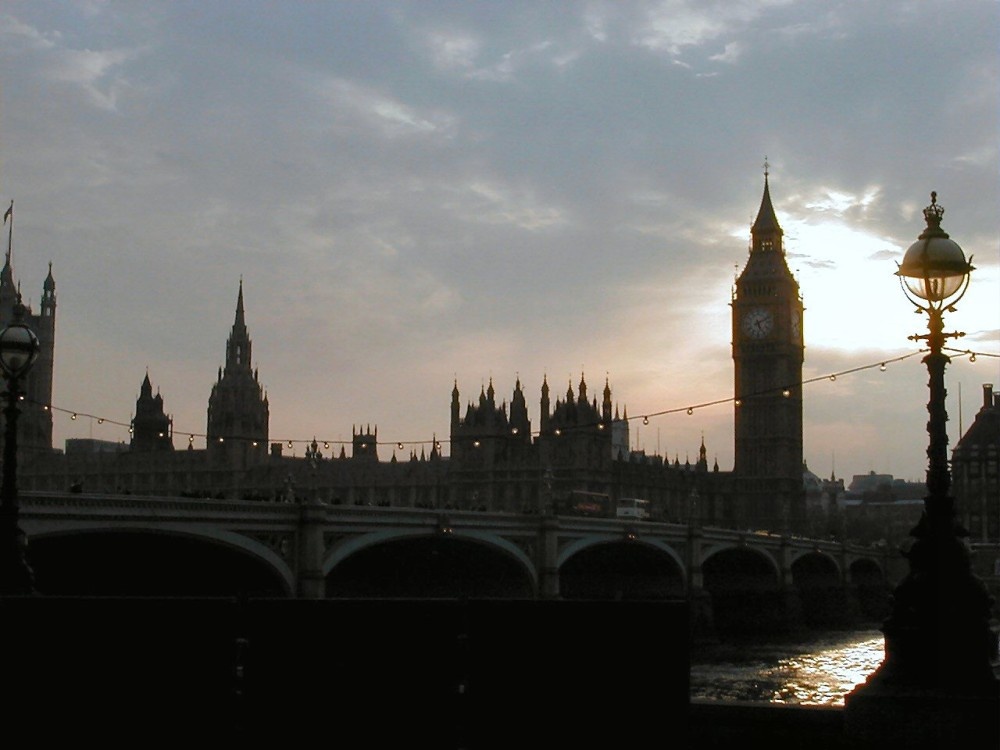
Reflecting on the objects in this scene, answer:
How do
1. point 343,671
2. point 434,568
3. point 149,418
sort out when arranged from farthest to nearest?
point 149,418
point 434,568
point 343,671

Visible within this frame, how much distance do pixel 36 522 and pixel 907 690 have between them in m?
25.8

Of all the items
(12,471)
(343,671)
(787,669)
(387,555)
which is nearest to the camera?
(343,671)

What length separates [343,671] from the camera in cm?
706

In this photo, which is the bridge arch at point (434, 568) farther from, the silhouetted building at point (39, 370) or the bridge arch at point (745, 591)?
the silhouetted building at point (39, 370)

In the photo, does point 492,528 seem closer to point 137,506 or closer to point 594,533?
point 594,533

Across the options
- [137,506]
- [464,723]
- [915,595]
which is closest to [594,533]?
[137,506]

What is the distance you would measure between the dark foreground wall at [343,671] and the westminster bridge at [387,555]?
1009cm

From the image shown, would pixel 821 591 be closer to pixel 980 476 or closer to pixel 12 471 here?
pixel 980 476

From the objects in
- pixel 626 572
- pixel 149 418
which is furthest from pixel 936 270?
pixel 149 418

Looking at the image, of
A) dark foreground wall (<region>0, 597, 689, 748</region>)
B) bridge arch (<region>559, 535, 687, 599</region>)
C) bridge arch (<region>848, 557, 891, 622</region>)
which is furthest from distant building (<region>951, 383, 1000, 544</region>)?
dark foreground wall (<region>0, 597, 689, 748</region>)

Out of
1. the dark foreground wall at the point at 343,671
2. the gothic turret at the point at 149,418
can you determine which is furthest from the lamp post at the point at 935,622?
the gothic turret at the point at 149,418

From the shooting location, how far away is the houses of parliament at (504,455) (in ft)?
347

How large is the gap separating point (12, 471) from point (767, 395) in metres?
117

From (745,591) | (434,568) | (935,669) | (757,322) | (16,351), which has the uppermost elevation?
(757,322)
